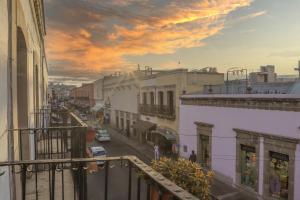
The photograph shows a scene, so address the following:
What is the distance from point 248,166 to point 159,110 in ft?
43.8

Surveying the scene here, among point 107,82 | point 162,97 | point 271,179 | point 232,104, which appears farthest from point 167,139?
point 107,82

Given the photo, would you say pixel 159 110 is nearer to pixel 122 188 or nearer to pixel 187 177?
pixel 122 188

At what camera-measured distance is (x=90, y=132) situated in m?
11.7

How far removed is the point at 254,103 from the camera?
52.5 feet

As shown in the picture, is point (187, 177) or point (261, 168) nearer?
point (187, 177)

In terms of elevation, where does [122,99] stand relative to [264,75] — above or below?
below

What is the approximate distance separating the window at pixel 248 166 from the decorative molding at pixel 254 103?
2.24 meters

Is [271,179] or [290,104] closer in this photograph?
[290,104]

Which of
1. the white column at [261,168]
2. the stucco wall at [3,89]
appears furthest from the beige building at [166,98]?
the stucco wall at [3,89]

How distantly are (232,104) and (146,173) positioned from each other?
635 inches

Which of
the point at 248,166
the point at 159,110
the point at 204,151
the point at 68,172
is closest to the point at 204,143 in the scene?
the point at 204,151

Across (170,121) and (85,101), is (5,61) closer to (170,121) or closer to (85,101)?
(170,121)

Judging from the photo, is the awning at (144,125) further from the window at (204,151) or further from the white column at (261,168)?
the white column at (261,168)

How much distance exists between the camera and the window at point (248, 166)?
16266mm
